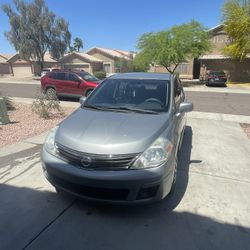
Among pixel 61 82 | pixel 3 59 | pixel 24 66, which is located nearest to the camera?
pixel 61 82

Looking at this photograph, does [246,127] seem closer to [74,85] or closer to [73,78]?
[74,85]

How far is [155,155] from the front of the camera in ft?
8.77

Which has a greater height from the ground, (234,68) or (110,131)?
(110,131)

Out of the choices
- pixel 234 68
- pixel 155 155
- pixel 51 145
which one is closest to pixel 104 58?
pixel 234 68

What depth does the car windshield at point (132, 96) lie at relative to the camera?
366 centimetres

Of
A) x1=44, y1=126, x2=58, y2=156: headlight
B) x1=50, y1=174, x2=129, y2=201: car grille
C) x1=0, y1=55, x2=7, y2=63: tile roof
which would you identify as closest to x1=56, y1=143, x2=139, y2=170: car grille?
x1=50, y1=174, x2=129, y2=201: car grille

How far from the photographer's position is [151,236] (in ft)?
8.43

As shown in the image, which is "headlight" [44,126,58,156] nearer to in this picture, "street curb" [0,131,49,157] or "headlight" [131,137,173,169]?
"headlight" [131,137,173,169]

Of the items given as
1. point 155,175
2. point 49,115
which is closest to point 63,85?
point 49,115

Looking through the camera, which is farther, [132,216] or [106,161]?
[132,216]

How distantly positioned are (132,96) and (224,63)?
2737cm

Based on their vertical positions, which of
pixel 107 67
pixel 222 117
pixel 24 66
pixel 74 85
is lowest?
pixel 222 117

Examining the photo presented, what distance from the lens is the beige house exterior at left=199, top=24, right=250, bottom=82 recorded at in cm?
2669

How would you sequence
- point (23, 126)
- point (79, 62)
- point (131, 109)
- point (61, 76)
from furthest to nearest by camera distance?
point (79, 62), point (61, 76), point (23, 126), point (131, 109)
